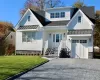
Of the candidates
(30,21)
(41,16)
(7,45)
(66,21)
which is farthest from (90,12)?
(7,45)

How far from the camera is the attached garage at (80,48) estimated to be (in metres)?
30.0

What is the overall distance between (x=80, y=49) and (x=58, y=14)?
691cm

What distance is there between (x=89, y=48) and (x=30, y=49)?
8.80 metres

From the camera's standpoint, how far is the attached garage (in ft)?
98.5

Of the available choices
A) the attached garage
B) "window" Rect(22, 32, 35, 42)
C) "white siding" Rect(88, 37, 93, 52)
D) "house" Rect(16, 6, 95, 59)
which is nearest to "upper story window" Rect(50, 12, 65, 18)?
"house" Rect(16, 6, 95, 59)

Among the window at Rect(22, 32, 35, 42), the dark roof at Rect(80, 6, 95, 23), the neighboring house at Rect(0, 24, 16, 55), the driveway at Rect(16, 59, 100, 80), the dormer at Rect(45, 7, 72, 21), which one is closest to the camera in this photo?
the driveway at Rect(16, 59, 100, 80)

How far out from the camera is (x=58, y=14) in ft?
112

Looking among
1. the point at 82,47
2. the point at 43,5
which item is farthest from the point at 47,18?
the point at 43,5

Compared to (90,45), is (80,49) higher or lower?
lower

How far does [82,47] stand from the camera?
3011 cm

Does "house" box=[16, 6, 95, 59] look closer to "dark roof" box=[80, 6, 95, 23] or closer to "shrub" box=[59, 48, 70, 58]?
"dark roof" box=[80, 6, 95, 23]

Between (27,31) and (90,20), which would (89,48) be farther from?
(27,31)

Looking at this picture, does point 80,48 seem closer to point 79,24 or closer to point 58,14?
point 79,24

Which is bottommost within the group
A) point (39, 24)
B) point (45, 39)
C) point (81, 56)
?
point (81, 56)
